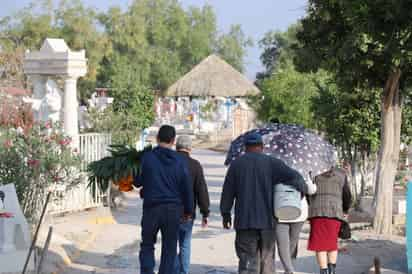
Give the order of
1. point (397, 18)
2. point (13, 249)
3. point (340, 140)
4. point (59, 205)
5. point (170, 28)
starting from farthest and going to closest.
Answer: point (170, 28) < point (340, 140) < point (59, 205) < point (397, 18) < point (13, 249)

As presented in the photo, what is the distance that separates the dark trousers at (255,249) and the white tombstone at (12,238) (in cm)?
251

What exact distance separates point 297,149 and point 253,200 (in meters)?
1.51

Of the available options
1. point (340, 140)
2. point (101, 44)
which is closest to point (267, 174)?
point (340, 140)

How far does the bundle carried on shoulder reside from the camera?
28.3 feet

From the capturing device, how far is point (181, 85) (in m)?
49.2

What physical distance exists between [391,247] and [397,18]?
3.23m

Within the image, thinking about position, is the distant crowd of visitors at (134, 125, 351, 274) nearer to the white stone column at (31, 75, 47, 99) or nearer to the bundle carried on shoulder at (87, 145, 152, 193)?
the bundle carried on shoulder at (87, 145, 152, 193)

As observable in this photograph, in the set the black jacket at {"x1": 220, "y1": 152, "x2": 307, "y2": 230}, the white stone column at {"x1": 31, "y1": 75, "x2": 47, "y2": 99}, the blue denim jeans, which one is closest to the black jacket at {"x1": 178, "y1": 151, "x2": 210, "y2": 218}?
the blue denim jeans

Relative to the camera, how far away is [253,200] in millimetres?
8047

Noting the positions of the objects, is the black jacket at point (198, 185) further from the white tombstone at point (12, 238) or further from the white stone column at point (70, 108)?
the white stone column at point (70, 108)

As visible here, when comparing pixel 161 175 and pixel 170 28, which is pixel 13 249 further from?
pixel 170 28

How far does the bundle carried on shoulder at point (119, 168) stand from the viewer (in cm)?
862

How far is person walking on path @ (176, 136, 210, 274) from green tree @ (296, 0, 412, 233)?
3.88 meters

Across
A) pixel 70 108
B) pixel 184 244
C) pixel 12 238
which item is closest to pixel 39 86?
pixel 70 108
